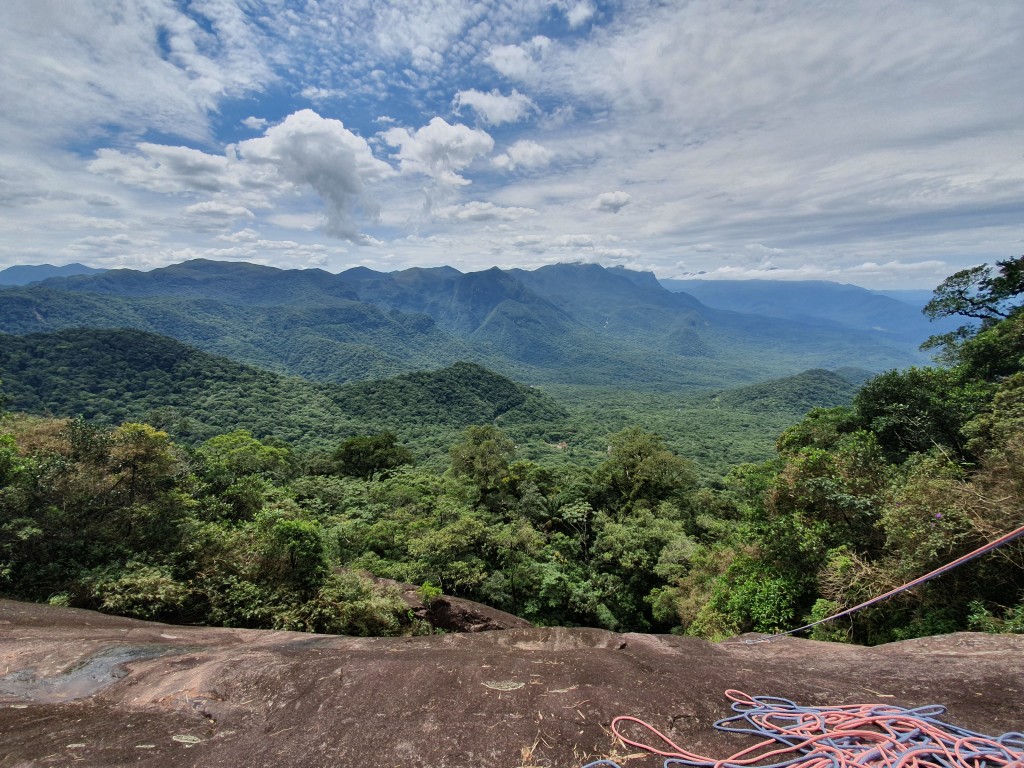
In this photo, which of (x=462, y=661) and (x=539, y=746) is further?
(x=462, y=661)

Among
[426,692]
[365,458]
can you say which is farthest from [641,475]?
[365,458]

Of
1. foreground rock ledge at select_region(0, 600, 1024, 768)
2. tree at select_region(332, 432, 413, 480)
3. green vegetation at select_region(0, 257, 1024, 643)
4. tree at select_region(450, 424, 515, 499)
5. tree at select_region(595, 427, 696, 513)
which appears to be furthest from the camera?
tree at select_region(332, 432, 413, 480)

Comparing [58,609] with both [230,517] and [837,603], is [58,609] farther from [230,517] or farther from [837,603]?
[837,603]

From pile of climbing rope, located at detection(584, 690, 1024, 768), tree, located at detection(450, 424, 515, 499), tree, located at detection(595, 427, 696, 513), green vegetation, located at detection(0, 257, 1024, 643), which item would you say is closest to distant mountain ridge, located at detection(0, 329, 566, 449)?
tree, located at detection(450, 424, 515, 499)

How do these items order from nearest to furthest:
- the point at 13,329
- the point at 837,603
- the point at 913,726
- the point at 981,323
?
the point at 913,726, the point at 837,603, the point at 981,323, the point at 13,329

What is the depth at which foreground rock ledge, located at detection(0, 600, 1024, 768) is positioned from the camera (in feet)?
13.4

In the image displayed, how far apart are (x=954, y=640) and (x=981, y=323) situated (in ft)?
87.0

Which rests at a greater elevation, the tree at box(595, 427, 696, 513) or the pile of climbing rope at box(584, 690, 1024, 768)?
the pile of climbing rope at box(584, 690, 1024, 768)

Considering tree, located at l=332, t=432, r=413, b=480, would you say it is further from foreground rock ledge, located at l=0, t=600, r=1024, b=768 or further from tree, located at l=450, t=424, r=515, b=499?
foreground rock ledge, located at l=0, t=600, r=1024, b=768

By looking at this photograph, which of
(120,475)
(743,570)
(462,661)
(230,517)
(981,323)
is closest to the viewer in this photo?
(462,661)

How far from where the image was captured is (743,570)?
41.9 feet

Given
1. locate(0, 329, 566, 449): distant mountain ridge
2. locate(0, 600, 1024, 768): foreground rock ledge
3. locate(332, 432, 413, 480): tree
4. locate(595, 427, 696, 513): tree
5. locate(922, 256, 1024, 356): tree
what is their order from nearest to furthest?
locate(0, 600, 1024, 768): foreground rock ledge, locate(922, 256, 1024, 356): tree, locate(595, 427, 696, 513): tree, locate(332, 432, 413, 480): tree, locate(0, 329, 566, 449): distant mountain ridge

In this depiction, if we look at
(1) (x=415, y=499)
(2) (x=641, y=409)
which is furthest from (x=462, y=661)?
(2) (x=641, y=409)

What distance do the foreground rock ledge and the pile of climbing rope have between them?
0.23 m
